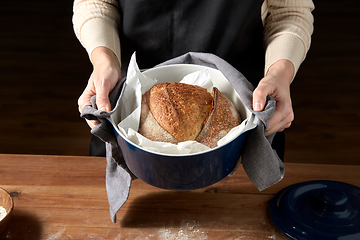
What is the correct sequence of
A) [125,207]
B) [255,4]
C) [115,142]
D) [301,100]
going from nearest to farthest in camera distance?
1. [115,142]
2. [125,207]
3. [255,4]
4. [301,100]

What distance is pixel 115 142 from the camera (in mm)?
701

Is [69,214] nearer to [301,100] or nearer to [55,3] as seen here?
[301,100]

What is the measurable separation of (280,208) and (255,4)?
580mm

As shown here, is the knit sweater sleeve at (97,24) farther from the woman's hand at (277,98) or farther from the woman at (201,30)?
the woman's hand at (277,98)

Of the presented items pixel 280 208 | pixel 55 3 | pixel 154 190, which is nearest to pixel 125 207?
pixel 154 190

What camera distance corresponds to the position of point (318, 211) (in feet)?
2.45

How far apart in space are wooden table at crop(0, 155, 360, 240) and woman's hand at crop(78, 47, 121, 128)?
223mm

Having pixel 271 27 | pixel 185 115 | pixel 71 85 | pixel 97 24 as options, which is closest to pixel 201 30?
pixel 271 27

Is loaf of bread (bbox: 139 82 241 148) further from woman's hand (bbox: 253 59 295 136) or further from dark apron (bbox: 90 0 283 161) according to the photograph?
dark apron (bbox: 90 0 283 161)

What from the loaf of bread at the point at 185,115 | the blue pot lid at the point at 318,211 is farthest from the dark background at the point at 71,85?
the loaf of bread at the point at 185,115

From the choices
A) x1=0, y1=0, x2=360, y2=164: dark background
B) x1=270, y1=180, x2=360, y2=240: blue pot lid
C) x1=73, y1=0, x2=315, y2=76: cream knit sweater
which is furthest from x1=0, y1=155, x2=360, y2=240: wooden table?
x1=0, y1=0, x2=360, y2=164: dark background

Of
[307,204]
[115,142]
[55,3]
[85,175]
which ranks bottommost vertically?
[55,3]

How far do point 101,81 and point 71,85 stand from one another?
1.94m

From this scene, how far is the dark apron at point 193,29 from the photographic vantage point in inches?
37.9
